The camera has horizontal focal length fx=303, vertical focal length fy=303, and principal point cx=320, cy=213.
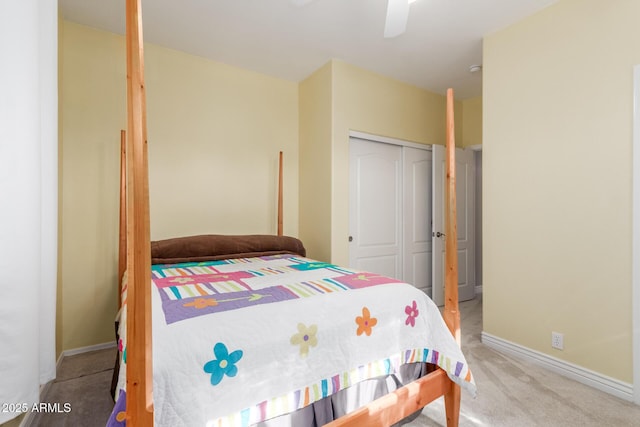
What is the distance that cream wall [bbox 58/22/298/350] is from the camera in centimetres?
244

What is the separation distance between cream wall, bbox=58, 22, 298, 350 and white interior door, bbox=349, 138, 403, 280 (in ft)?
2.40

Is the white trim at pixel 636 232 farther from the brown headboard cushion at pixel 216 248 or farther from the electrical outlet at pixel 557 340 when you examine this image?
the brown headboard cushion at pixel 216 248

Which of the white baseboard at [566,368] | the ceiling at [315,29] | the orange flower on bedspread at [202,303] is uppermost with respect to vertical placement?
the ceiling at [315,29]

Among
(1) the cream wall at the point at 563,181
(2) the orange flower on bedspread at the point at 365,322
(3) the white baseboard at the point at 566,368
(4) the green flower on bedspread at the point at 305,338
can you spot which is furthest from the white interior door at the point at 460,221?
(4) the green flower on bedspread at the point at 305,338

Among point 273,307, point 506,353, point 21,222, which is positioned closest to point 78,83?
point 21,222

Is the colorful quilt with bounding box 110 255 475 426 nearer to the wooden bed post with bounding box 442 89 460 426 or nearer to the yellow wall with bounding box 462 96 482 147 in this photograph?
the wooden bed post with bounding box 442 89 460 426

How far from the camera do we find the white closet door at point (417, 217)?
12.0 ft

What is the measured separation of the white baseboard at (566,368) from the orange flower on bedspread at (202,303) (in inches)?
94.3

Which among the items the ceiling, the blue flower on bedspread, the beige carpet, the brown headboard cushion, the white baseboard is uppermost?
the ceiling

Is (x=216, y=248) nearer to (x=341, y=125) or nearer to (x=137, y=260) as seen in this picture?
(x=341, y=125)

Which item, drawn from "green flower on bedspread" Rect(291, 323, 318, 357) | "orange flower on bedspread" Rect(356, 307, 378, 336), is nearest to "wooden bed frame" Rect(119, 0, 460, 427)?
"green flower on bedspread" Rect(291, 323, 318, 357)

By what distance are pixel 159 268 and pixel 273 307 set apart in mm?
1312

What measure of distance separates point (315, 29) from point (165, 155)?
1738 millimetres

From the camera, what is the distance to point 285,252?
2.83m
